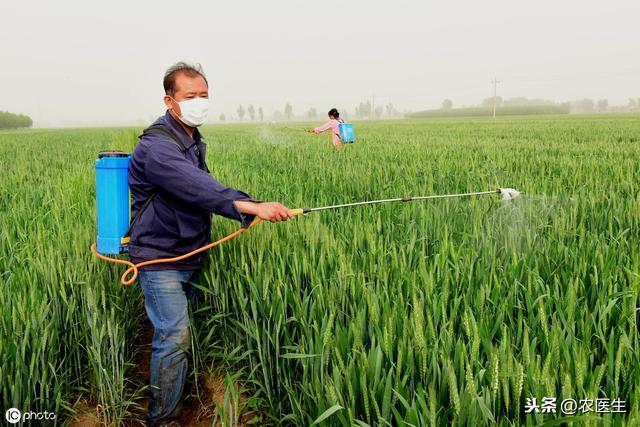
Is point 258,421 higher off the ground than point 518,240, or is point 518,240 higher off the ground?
point 518,240

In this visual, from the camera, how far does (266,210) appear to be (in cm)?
198

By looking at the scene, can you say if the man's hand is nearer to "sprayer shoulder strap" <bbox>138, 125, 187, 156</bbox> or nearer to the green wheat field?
the green wheat field

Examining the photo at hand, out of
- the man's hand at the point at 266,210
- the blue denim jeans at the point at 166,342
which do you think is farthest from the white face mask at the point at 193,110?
the blue denim jeans at the point at 166,342

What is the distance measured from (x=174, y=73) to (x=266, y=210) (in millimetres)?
825

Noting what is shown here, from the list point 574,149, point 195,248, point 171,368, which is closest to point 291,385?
point 171,368

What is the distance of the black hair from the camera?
2229 mm

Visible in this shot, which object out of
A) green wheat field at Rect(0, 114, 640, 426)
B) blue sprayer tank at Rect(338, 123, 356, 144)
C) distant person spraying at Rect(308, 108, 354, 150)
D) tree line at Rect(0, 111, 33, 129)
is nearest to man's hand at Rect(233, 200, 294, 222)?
green wheat field at Rect(0, 114, 640, 426)

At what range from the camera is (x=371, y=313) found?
1.65 m

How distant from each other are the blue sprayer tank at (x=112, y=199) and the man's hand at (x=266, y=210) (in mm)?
632

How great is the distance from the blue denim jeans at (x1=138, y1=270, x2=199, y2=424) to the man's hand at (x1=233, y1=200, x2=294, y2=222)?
20.0 inches

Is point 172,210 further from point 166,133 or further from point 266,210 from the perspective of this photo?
point 266,210

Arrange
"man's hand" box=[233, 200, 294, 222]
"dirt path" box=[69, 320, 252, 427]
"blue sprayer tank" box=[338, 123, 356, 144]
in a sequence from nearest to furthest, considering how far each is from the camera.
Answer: "man's hand" box=[233, 200, 294, 222] < "dirt path" box=[69, 320, 252, 427] < "blue sprayer tank" box=[338, 123, 356, 144]

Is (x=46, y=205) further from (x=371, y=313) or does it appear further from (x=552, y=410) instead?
(x=552, y=410)

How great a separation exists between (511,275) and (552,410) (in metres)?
0.93
